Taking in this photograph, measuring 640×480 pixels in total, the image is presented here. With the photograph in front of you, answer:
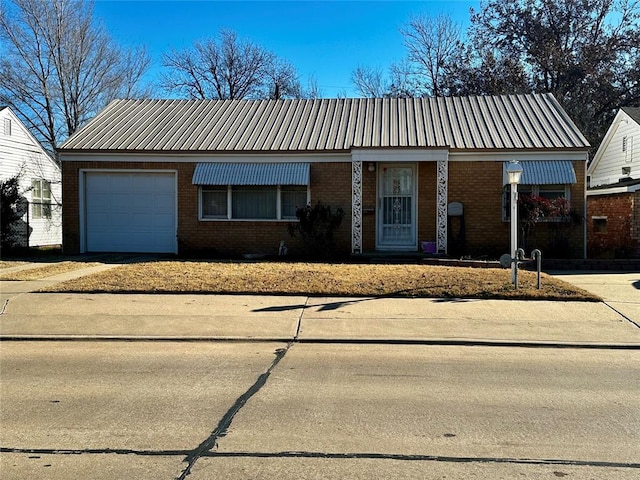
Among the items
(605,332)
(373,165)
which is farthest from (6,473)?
(373,165)

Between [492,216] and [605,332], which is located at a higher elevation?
[492,216]

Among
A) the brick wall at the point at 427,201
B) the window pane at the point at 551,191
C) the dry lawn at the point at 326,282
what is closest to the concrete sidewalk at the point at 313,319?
the dry lawn at the point at 326,282

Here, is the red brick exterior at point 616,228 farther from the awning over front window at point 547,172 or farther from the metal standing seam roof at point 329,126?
the metal standing seam roof at point 329,126

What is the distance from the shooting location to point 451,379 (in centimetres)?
584

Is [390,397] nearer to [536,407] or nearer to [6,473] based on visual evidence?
[536,407]

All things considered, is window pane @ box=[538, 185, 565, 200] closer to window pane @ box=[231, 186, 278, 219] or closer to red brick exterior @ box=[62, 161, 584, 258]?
red brick exterior @ box=[62, 161, 584, 258]

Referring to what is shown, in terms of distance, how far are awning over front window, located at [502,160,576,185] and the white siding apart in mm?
9943

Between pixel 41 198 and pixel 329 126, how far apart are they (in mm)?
14844

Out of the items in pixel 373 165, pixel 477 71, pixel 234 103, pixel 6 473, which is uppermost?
pixel 477 71

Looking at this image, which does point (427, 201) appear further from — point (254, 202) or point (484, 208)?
point (254, 202)

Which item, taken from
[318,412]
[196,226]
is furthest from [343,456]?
[196,226]

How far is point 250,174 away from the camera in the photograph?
1673 cm

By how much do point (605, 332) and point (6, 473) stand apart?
730 centimetres

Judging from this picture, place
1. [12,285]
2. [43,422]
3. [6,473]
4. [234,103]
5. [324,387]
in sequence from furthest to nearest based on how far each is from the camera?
1. [234,103]
2. [12,285]
3. [324,387]
4. [43,422]
5. [6,473]
